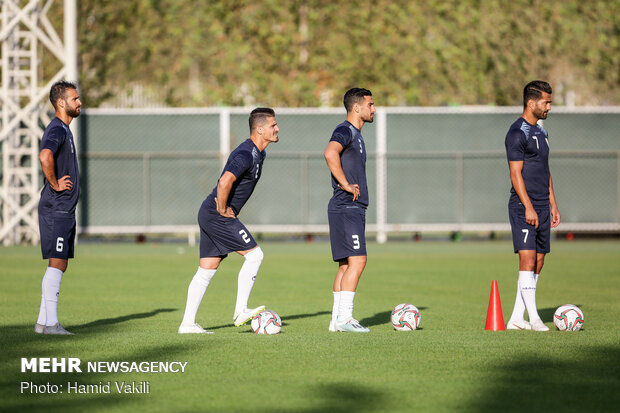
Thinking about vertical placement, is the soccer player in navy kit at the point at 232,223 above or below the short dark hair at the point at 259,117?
below

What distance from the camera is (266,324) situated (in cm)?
894

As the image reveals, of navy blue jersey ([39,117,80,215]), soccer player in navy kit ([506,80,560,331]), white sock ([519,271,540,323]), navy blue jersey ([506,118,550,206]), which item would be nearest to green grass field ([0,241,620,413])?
white sock ([519,271,540,323])

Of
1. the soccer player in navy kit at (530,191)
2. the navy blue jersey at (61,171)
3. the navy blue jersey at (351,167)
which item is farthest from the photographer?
the soccer player in navy kit at (530,191)

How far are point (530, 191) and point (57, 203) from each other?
464 cm

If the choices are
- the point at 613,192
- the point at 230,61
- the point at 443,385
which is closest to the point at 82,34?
the point at 230,61

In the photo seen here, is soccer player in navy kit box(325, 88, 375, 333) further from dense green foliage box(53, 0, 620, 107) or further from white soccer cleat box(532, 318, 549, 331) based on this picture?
dense green foliage box(53, 0, 620, 107)

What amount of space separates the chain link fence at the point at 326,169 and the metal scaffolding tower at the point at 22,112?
1313 millimetres

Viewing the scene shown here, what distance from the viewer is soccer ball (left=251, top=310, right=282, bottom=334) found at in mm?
8922

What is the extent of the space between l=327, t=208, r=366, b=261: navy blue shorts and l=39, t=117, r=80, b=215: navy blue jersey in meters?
2.49

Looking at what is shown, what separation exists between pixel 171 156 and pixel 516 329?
15.2 metres

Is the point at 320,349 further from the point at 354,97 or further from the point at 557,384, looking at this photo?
the point at 354,97

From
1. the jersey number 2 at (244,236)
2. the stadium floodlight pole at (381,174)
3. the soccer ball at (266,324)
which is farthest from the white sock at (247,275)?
the stadium floodlight pole at (381,174)

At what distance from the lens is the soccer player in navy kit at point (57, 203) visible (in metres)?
8.88

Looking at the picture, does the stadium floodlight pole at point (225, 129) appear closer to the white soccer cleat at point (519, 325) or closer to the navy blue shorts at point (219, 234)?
the navy blue shorts at point (219, 234)
